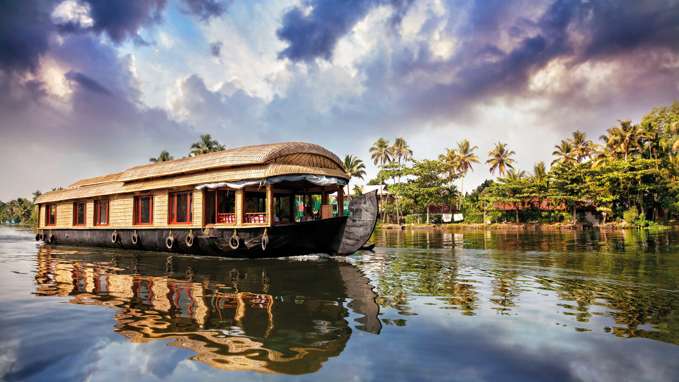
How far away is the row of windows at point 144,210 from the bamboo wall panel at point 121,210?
291mm

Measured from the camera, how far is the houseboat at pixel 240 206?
37.4ft

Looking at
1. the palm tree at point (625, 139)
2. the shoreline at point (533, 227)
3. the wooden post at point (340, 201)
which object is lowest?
the shoreline at point (533, 227)

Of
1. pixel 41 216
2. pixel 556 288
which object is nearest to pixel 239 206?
pixel 556 288

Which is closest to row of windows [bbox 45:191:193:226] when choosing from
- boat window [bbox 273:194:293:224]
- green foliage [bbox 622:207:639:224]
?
boat window [bbox 273:194:293:224]

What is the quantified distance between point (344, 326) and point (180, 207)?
10.5 m

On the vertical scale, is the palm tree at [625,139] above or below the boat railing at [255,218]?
above

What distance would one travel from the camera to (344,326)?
4.96 m

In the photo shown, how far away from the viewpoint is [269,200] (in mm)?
11391

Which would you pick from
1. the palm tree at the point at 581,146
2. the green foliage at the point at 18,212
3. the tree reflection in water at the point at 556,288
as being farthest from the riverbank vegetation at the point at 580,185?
the green foliage at the point at 18,212

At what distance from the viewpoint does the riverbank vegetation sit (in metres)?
36.8

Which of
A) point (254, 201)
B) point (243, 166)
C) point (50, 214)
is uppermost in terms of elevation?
point (243, 166)

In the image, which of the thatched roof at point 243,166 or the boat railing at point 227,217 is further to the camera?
the boat railing at point 227,217

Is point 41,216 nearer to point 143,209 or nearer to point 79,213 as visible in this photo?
point 79,213

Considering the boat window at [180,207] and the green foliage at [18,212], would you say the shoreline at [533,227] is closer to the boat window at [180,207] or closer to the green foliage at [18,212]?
the boat window at [180,207]
